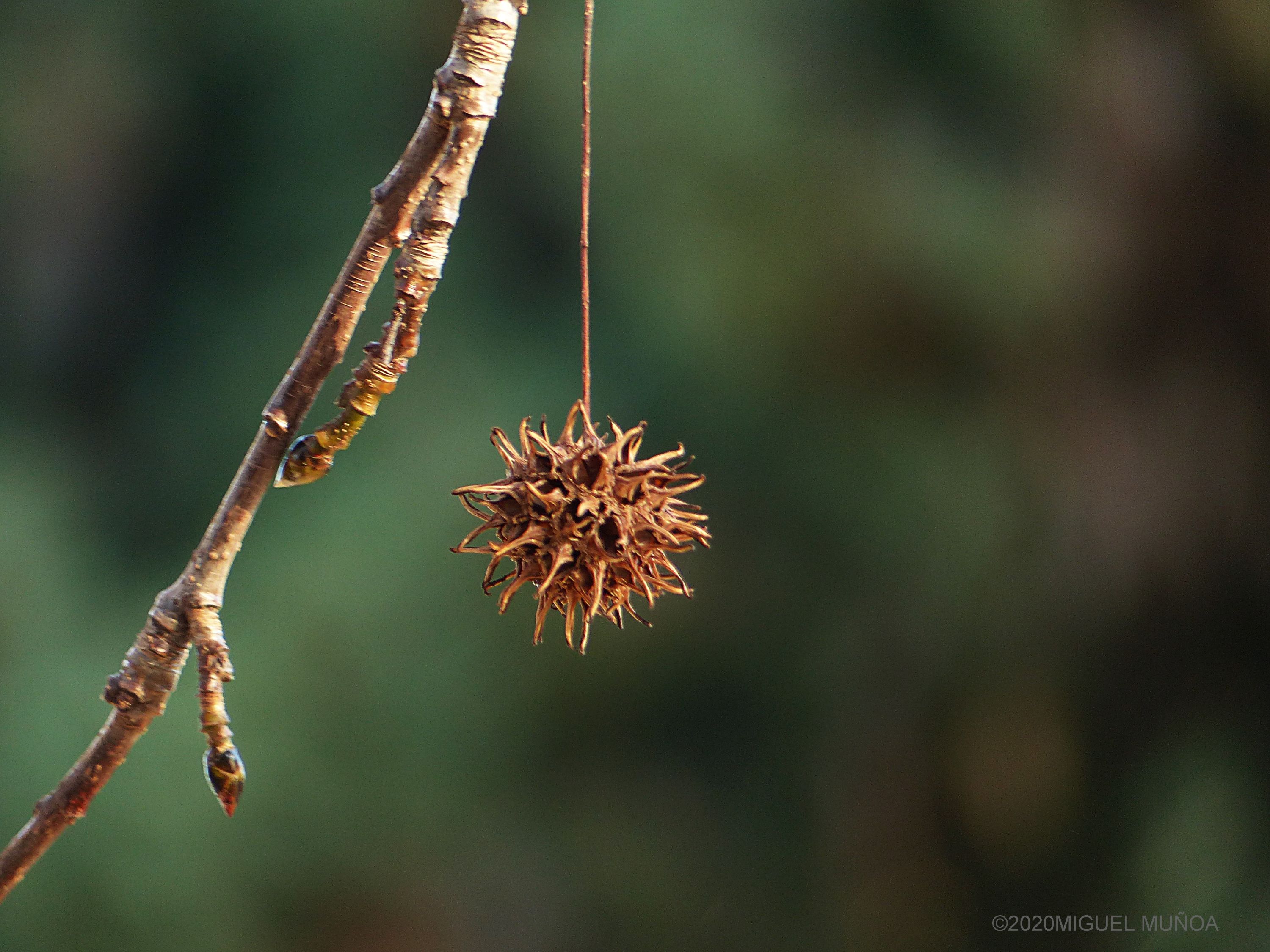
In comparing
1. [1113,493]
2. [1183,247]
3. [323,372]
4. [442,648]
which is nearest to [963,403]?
[1113,493]

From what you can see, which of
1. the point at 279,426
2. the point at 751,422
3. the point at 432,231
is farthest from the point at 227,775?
the point at 751,422

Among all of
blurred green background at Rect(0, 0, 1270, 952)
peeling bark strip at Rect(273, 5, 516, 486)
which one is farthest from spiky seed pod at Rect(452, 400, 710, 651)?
blurred green background at Rect(0, 0, 1270, 952)

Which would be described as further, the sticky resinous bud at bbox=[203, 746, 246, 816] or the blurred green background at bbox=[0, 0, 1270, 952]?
the blurred green background at bbox=[0, 0, 1270, 952]

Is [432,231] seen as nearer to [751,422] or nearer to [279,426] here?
[279,426]

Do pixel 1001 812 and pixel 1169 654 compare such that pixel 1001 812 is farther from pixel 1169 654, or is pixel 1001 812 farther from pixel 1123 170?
pixel 1123 170

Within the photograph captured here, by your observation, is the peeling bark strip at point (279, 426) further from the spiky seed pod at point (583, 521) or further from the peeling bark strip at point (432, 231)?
the spiky seed pod at point (583, 521)

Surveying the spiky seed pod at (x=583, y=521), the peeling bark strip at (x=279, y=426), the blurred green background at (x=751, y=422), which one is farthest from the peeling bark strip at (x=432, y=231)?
the blurred green background at (x=751, y=422)

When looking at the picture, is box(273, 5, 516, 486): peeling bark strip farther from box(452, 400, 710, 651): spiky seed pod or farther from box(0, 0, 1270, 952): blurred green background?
box(0, 0, 1270, 952): blurred green background
